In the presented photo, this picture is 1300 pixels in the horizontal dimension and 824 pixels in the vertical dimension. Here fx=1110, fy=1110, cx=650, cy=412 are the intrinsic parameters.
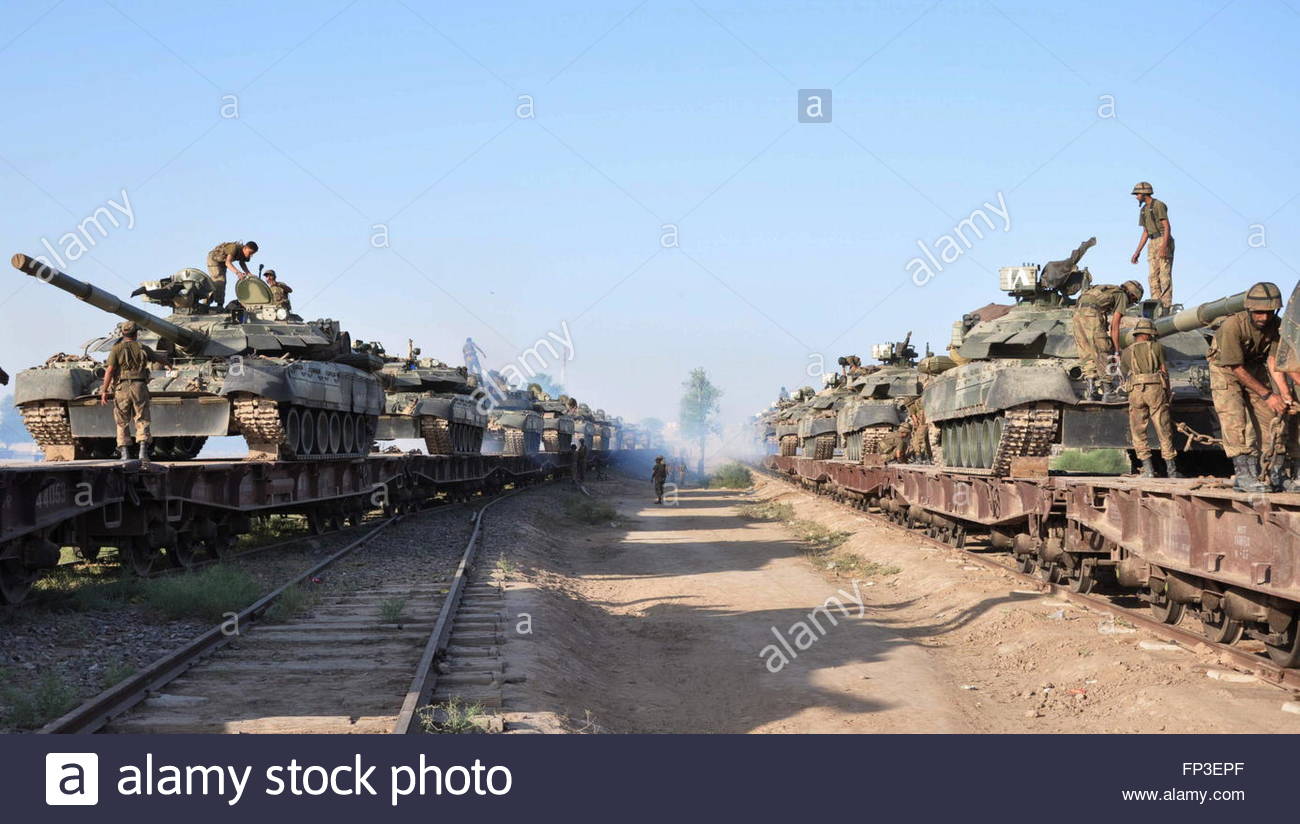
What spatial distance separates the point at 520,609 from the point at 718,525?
600 inches

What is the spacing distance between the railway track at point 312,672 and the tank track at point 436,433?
14937mm

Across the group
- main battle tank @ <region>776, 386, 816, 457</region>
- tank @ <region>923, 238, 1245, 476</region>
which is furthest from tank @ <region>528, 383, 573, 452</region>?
tank @ <region>923, 238, 1245, 476</region>

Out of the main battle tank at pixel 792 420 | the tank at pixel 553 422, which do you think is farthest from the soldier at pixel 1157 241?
the tank at pixel 553 422

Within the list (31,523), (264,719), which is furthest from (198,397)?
(264,719)

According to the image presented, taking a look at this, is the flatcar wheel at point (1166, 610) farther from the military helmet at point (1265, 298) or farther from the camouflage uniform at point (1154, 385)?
the military helmet at point (1265, 298)

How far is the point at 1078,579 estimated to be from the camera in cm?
1138

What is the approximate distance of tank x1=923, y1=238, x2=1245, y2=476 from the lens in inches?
499

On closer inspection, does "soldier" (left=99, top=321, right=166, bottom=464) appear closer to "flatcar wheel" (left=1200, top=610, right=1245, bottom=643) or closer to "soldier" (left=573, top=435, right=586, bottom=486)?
"flatcar wheel" (left=1200, top=610, right=1245, bottom=643)

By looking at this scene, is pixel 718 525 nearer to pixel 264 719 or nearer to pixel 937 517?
pixel 937 517

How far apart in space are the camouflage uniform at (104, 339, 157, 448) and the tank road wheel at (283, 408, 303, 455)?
13.8 feet

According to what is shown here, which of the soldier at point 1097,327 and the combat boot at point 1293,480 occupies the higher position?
the soldier at point 1097,327

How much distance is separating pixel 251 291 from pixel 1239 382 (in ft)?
56.0

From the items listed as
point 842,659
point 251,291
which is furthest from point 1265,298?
point 251,291

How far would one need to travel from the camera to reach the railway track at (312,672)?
6305 millimetres
